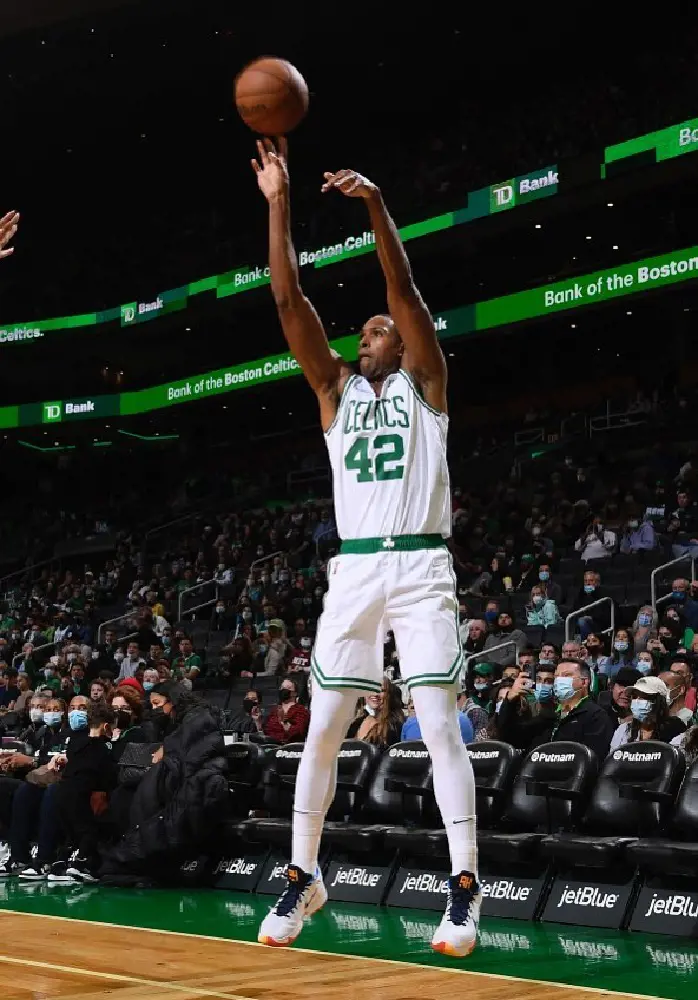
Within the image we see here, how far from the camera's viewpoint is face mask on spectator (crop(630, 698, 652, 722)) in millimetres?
7784

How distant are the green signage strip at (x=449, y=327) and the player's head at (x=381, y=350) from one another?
14.9 metres

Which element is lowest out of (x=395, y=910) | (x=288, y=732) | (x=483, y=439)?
(x=395, y=910)

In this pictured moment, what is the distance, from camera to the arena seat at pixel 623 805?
651 centimetres

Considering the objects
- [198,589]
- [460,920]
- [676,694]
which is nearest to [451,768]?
[460,920]

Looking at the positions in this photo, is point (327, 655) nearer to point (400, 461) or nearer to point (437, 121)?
point (400, 461)

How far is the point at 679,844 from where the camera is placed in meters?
6.24

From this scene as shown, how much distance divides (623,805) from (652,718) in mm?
968

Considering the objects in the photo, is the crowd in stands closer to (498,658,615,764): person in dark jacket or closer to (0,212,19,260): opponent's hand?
(498,658,615,764): person in dark jacket

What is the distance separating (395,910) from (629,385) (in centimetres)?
1824

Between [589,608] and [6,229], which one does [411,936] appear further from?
[589,608]

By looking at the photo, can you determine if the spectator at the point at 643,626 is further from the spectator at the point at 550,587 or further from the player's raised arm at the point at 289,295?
the player's raised arm at the point at 289,295

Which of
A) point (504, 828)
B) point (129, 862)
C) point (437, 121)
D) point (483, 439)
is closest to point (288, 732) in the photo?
point (129, 862)

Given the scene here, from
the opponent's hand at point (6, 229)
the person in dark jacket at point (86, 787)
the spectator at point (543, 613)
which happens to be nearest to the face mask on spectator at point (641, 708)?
the person in dark jacket at point (86, 787)

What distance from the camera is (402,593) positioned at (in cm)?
493
